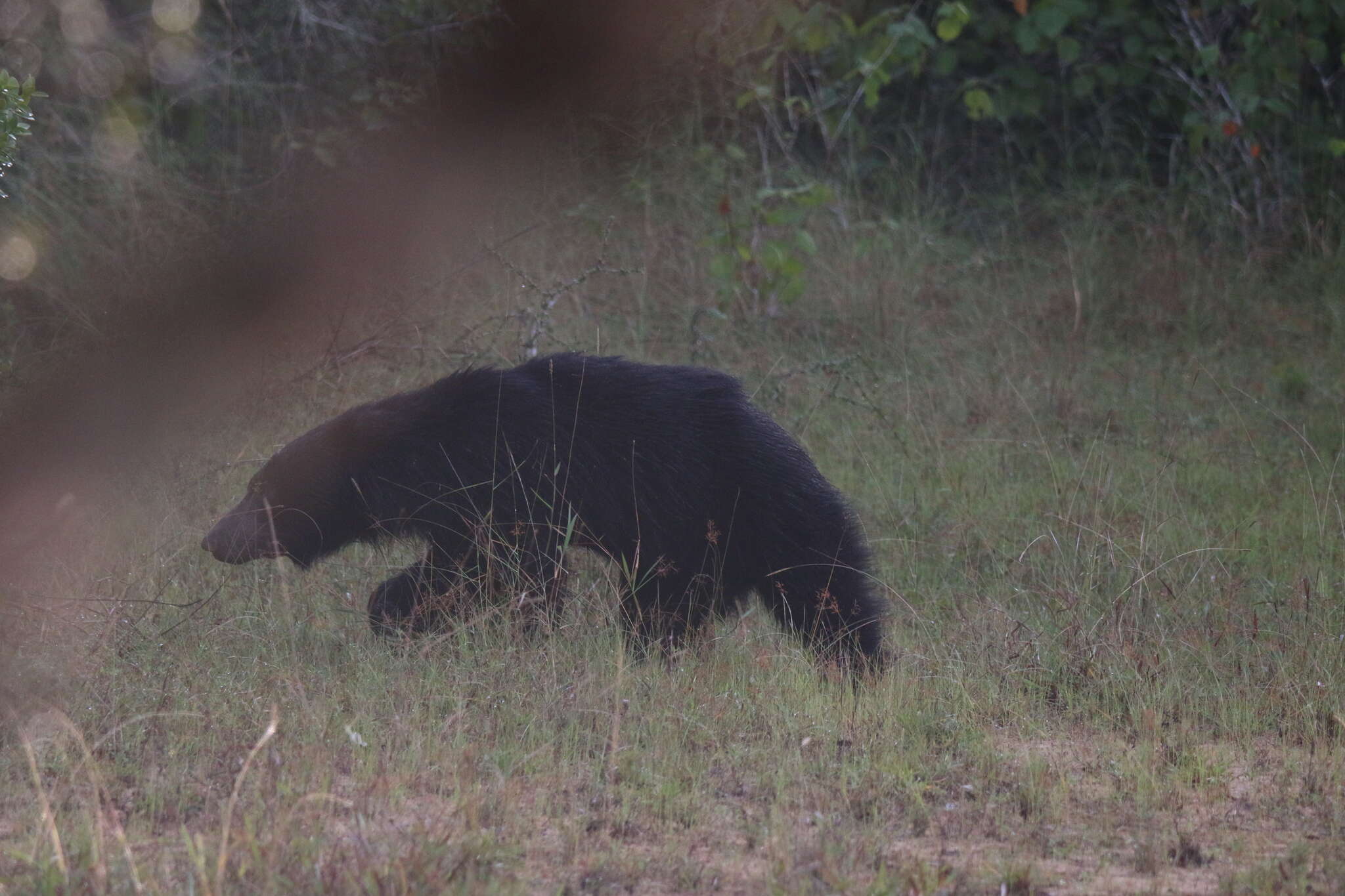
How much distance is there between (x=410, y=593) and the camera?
473 cm

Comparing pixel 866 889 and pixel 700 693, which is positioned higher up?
pixel 866 889

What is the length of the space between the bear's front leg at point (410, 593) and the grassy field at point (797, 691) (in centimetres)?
10

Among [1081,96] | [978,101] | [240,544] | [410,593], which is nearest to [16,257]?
[240,544]

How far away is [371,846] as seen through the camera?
9.35 feet

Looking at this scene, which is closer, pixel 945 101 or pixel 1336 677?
pixel 1336 677

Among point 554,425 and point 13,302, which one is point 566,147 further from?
point 554,425

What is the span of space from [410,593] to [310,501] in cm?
54

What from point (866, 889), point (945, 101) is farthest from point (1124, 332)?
point (866, 889)

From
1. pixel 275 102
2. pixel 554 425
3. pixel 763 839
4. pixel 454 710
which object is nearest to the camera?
pixel 763 839

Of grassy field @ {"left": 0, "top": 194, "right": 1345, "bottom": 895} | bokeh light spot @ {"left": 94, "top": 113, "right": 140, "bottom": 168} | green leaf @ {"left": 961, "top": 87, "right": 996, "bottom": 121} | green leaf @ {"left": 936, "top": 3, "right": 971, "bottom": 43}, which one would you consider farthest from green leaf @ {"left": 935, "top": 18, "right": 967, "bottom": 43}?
bokeh light spot @ {"left": 94, "top": 113, "right": 140, "bottom": 168}

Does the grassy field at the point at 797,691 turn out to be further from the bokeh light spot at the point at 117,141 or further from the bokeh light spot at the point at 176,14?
the bokeh light spot at the point at 176,14

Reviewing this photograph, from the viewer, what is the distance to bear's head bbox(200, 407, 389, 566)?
4.88 meters

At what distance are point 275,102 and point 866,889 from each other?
7.92 m

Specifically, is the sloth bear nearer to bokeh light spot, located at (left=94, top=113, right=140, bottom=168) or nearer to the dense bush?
the dense bush
